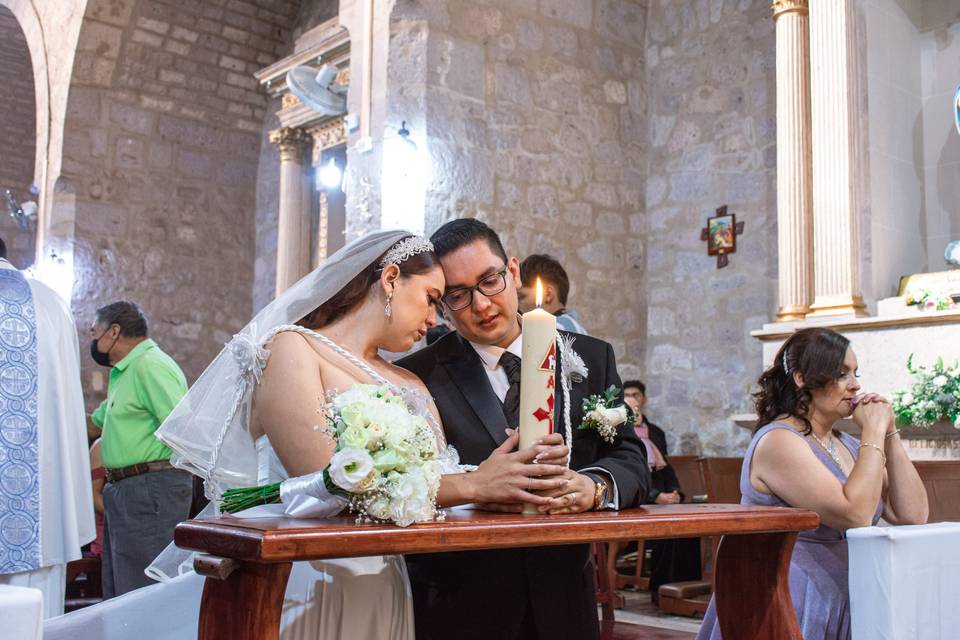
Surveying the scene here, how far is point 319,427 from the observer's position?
5.84ft

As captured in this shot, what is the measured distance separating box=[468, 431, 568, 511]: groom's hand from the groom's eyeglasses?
1.58 ft

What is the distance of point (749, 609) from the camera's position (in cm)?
208

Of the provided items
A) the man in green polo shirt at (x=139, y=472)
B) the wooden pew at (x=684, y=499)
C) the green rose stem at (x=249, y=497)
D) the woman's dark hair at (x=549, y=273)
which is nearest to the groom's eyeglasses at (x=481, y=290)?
the green rose stem at (x=249, y=497)

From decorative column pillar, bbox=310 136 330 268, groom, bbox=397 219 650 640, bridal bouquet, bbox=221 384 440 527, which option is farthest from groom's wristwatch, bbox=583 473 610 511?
decorative column pillar, bbox=310 136 330 268

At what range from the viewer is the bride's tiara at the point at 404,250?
2.07 meters

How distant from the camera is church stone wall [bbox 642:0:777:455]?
8.00 meters

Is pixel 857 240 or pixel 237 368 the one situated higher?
pixel 857 240

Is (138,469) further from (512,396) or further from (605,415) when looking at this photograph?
(605,415)

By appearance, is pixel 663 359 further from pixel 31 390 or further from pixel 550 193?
pixel 31 390

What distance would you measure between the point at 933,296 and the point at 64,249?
8582 millimetres

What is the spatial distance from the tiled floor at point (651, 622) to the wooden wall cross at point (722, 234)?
3087mm

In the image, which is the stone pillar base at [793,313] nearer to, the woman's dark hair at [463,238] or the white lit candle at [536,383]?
the woman's dark hair at [463,238]

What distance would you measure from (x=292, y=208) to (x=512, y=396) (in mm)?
9200

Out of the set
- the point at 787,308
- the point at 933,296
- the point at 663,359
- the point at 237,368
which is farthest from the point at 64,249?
the point at 237,368
